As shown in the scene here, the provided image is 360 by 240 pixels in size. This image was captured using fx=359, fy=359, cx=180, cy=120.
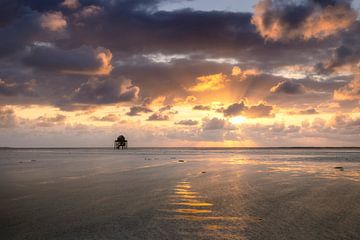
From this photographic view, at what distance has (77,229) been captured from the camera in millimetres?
11070

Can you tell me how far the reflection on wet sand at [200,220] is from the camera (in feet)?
34.6

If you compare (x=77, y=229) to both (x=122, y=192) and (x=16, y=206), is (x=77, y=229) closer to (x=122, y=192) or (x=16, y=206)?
(x=16, y=206)

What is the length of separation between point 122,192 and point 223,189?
596 centimetres

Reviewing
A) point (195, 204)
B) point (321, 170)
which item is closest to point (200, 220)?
point (195, 204)

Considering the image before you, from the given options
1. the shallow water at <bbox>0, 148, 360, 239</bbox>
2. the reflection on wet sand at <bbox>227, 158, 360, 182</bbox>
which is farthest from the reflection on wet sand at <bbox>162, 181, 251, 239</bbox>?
the reflection on wet sand at <bbox>227, 158, 360, 182</bbox>

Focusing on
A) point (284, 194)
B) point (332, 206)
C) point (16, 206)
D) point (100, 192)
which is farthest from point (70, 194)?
point (332, 206)

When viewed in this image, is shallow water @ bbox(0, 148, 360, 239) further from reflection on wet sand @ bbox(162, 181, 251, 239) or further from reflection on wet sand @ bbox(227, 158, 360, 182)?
reflection on wet sand @ bbox(227, 158, 360, 182)

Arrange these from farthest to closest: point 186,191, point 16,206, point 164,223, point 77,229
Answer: point 186,191
point 16,206
point 164,223
point 77,229

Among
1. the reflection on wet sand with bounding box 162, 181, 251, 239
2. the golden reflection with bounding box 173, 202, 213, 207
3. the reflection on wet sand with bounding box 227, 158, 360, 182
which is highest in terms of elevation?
the reflection on wet sand with bounding box 227, 158, 360, 182

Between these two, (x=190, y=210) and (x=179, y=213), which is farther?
(x=190, y=210)

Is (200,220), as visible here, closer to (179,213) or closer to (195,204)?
(179,213)

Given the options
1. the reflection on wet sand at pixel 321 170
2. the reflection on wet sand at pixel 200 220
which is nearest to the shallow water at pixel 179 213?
the reflection on wet sand at pixel 200 220

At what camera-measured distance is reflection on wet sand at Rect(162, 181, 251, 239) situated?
415 inches

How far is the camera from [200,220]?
488 inches
